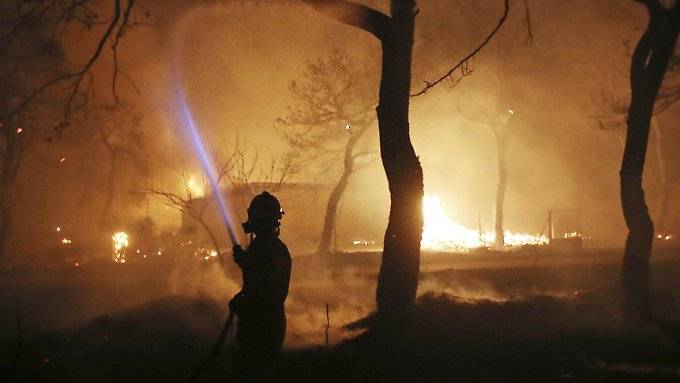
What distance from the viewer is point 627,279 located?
11.9 m

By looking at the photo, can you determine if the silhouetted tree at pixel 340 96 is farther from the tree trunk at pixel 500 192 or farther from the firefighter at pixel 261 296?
the firefighter at pixel 261 296

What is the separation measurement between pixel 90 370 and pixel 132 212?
1564 inches

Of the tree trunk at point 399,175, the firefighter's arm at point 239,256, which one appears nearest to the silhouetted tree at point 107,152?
the tree trunk at point 399,175

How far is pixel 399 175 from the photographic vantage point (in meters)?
10.2

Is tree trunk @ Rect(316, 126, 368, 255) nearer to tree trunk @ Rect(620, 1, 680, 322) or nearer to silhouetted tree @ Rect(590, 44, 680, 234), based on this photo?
silhouetted tree @ Rect(590, 44, 680, 234)

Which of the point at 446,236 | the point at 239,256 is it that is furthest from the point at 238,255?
the point at 446,236

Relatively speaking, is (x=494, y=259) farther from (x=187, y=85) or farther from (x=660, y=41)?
(x=187, y=85)

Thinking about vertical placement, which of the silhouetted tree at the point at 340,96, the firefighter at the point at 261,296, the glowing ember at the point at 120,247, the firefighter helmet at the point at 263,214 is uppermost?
the silhouetted tree at the point at 340,96

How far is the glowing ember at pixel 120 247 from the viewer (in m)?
34.2

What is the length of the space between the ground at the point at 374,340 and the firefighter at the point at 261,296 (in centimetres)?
210

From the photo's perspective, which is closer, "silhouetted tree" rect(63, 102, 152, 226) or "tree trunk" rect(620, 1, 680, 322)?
"tree trunk" rect(620, 1, 680, 322)

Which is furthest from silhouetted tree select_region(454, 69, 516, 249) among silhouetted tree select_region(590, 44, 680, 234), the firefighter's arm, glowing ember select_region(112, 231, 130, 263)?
the firefighter's arm

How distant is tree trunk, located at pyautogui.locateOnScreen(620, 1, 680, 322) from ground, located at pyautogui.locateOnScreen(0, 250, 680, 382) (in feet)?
2.26

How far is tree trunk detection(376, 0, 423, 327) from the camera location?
1017 cm
